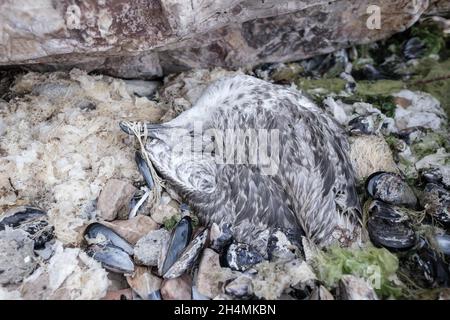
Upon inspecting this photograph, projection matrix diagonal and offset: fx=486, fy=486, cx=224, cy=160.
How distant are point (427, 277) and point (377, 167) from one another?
3.47ft

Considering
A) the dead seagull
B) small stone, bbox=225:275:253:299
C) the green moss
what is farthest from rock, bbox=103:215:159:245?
the green moss

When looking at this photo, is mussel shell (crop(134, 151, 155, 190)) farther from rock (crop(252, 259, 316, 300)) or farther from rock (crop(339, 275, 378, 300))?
rock (crop(339, 275, 378, 300))

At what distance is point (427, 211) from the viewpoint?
3.91 metres

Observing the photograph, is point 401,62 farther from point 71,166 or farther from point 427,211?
point 71,166

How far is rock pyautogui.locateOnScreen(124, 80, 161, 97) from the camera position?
4774 mm

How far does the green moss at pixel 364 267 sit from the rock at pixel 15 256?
2.05 metres

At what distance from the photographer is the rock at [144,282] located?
340 cm

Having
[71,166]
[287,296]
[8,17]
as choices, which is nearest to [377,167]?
[287,296]

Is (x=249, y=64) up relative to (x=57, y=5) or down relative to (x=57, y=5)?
down

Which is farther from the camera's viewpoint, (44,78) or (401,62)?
(401,62)

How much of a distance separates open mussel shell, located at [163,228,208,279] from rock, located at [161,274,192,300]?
0.04 m

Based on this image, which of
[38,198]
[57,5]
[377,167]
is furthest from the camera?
[377,167]

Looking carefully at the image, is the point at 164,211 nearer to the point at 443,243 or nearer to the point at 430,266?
the point at 430,266

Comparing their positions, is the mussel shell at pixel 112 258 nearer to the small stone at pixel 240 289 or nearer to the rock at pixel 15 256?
the rock at pixel 15 256
